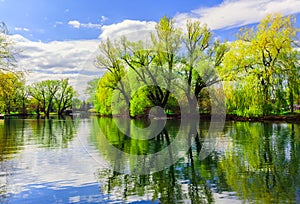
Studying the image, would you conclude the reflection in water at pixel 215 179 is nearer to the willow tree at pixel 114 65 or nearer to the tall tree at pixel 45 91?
the willow tree at pixel 114 65

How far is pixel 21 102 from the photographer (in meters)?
77.2

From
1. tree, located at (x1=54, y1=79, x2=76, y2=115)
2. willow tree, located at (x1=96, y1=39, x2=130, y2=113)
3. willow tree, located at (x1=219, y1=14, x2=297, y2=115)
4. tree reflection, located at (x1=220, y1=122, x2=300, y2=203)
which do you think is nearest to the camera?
tree reflection, located at (x1=220, y1=122, x2=300, y2=203)

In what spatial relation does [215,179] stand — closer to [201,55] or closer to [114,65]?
[201,55]

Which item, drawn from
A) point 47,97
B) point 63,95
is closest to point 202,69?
point 63,95

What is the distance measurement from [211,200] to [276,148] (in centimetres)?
759

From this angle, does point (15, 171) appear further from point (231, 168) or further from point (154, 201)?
point (231, 168)

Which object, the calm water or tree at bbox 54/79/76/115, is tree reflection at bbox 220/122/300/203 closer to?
the calm water

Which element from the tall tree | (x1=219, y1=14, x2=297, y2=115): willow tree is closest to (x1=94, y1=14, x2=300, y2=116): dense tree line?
(x1=219, y1=14, x2=297, y2=115): willow tree

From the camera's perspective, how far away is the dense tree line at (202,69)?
28109 millimetres

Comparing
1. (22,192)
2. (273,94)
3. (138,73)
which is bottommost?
(22,192)

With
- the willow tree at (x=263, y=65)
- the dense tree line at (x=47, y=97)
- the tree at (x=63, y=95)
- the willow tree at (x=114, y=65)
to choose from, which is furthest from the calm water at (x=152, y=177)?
the tree at (x=63, y=95)

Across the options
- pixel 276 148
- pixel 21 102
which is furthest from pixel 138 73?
pixel 21 102

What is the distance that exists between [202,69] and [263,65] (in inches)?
420

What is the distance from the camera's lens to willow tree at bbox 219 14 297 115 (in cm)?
2794
